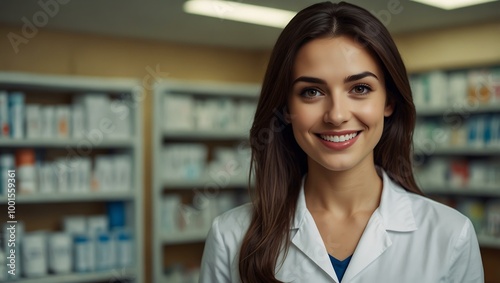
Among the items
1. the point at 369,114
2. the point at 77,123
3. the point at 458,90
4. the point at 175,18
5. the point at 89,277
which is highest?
the point at 175,18

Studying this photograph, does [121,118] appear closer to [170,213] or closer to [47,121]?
[47,121]

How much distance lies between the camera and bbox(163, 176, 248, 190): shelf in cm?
415

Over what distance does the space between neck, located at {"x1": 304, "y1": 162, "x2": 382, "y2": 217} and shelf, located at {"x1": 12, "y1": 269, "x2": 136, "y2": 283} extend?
256 cm

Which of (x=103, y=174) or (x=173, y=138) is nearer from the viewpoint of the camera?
(x=103, y=174)

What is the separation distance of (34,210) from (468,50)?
11.6 feet

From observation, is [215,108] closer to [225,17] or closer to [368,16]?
[225,17]

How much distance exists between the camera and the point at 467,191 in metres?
4.37

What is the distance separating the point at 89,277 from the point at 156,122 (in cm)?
116

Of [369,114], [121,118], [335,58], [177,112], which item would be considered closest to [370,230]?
[369,114]

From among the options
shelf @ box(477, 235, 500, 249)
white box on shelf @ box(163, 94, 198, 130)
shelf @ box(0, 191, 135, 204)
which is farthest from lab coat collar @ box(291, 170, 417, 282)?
shelf @ box(477, 235, 500, 249)

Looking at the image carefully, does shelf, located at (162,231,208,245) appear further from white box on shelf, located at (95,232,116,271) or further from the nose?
the nose

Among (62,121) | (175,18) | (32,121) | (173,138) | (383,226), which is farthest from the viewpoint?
(173,138)

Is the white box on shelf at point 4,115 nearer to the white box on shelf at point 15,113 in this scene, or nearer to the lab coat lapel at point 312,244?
the white box on shelf at point 15,113

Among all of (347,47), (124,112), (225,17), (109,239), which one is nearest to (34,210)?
(109,239)
